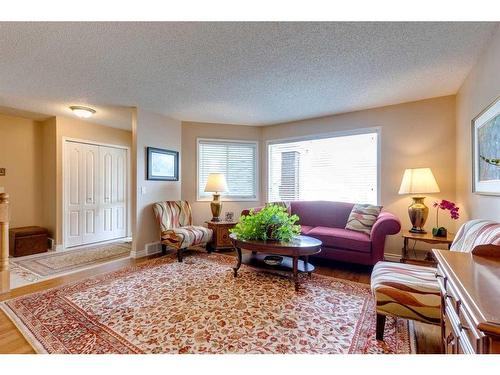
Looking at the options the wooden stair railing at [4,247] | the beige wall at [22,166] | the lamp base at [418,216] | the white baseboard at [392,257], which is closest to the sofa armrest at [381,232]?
the lamp base at [418,216]

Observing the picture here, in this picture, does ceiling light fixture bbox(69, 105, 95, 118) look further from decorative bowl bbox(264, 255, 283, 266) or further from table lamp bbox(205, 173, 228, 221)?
decorative bowl bbox(264, 255, 283, 266)

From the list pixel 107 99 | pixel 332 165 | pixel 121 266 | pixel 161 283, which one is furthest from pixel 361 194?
pixel 107 99

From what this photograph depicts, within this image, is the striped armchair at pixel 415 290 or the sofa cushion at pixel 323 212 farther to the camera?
the sofa cushion at pixel 323 212

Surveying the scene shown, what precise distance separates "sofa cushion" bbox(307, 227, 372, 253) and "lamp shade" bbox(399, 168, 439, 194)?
2.66ft

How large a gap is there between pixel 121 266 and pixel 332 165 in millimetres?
3666

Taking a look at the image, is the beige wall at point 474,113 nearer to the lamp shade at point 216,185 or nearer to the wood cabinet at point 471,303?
the wood cabinet at point 471,303

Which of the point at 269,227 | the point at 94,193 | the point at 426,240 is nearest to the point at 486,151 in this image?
the point at 426,240

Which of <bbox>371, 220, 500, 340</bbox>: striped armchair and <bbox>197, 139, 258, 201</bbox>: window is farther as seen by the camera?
<bbox>197, 139, 258, 201</bbox>: window

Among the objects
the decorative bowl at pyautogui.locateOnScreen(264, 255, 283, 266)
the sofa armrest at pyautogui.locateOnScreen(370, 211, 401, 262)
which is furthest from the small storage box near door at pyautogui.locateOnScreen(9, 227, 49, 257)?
the sofa armrest at pyautogui.locateOnScreen(370, 211, 401, 262)

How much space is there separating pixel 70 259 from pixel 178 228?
165 centimetres

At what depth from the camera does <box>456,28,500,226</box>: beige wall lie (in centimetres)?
194

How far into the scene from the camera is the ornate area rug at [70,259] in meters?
3.21

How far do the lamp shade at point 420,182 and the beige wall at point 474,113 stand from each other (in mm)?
311
